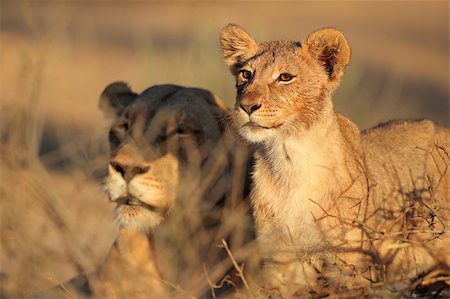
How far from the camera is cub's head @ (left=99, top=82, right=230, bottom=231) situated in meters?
5.36

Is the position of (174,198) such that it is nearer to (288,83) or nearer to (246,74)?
(246,74)

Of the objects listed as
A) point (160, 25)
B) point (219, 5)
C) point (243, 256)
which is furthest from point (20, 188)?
point (219, 5)

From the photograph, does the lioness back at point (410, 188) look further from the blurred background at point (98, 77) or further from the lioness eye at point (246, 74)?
the blurred background at point (98, 77)

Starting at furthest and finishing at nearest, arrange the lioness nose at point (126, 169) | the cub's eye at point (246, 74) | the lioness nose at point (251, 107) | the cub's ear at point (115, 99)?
the cub's ear at point (115, 99) → the lioness nose at point (126, 169) → the cub's eye at point (246, 74) → the lioness nose at point (251, 107)

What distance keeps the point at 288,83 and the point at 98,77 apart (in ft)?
30.8

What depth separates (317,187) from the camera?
4652 millimetres

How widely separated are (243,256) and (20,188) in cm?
211

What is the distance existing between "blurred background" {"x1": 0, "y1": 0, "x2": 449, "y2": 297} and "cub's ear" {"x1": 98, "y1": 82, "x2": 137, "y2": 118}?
0.63ft

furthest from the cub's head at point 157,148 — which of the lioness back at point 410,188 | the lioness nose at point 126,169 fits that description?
the lioness back at point 410,188

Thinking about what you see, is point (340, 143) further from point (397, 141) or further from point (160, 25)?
point (160, 25)

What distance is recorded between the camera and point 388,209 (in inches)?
187

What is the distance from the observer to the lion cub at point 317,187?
4434 mm

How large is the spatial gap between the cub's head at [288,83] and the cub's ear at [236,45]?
0.06 metres

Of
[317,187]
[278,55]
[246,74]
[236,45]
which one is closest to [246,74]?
[246,74]
